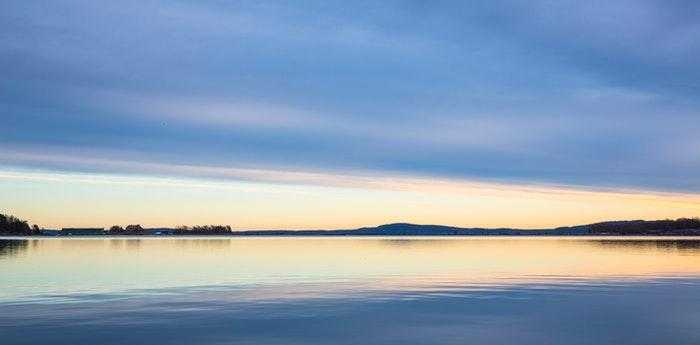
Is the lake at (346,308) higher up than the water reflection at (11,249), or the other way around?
the water reflection at (11,249)

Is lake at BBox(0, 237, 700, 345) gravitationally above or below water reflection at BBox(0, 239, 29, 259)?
below

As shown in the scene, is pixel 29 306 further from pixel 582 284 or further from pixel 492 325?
pixel 582 284

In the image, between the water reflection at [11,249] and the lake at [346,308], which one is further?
the water reflection at [11,249]

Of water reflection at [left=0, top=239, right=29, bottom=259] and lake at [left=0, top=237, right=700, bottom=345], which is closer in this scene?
lake at [left=0, top=237, right=700, bottom=345]

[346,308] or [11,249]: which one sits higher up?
[11,249]

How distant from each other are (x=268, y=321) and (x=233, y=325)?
1.89 m

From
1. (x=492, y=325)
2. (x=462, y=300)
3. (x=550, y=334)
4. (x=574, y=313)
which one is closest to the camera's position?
(x=550, y=334)

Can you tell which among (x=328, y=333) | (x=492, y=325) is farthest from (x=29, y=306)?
(x=492, y=325)

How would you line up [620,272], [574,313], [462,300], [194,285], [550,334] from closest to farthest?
[550,334], [574,313], [462,300], [194,285], [620,272]

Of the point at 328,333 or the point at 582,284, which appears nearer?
the point at 328,333

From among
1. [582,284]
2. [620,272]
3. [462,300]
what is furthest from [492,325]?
[620,272]

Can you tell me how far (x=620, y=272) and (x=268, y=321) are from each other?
4270cm

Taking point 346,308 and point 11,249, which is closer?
point 346,308

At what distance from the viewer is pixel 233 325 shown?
94.6 feet
